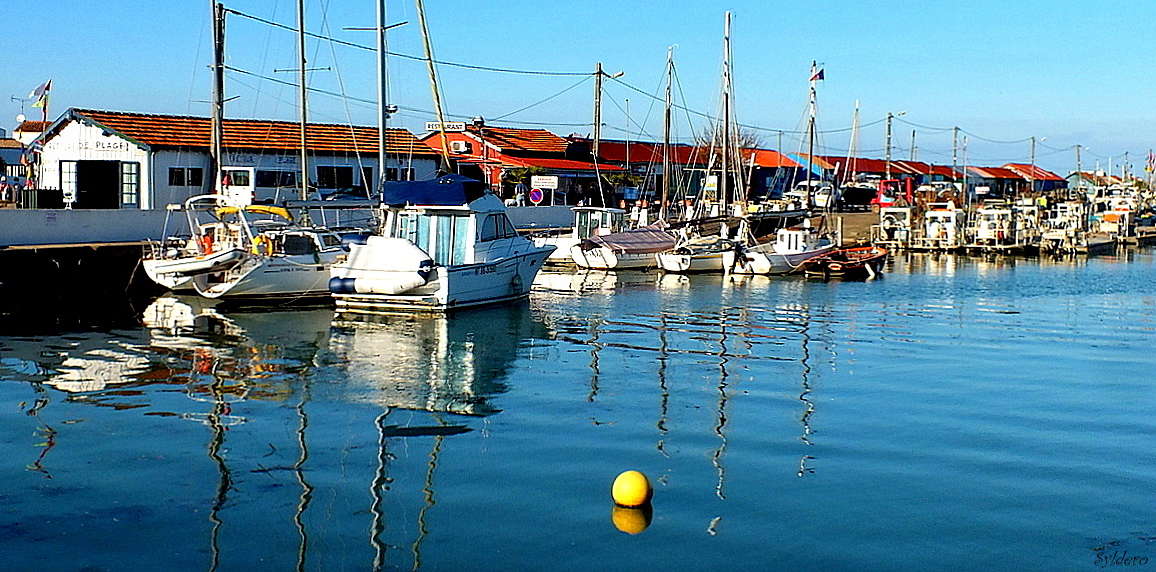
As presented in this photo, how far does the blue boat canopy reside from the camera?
89.6 ft

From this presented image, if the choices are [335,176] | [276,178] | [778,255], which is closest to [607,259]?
[778,255]

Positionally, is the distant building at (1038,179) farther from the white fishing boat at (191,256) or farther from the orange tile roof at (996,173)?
the white fishing boat at (191,256)

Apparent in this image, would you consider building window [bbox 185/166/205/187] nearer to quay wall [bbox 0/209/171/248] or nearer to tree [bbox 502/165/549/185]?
quay wall [bbox 0/209/171/248]

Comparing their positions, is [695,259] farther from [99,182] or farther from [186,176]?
[99,182]

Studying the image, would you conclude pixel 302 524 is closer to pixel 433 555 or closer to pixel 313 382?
pixel 433 555

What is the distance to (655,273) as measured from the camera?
42.1 meters

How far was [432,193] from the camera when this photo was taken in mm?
27422

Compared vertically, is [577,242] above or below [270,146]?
below

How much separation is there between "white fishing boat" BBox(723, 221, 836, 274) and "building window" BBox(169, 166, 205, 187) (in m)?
19.4

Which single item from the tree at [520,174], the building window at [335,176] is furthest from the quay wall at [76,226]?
the tree at [520,174]

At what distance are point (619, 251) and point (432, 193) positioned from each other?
1614cm

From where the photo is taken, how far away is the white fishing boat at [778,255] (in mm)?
41344

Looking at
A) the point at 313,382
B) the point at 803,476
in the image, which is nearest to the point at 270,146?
the point at 313,382

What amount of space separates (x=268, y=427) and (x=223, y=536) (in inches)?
175
